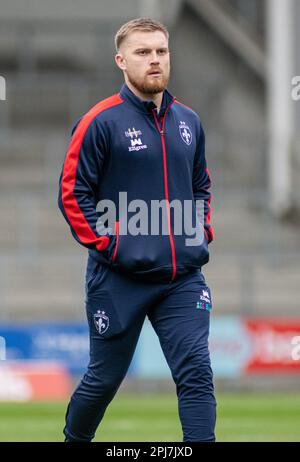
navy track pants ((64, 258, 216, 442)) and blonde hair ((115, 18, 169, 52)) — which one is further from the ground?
blonde hair ((115, 18, 169, 52))

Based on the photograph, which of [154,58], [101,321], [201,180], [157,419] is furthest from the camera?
[157,419]

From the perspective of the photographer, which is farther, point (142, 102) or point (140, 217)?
point (140, 217)

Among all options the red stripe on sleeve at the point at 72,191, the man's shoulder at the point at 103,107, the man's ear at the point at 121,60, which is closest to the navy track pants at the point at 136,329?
the red stripe on sleeve at the point at 72,191

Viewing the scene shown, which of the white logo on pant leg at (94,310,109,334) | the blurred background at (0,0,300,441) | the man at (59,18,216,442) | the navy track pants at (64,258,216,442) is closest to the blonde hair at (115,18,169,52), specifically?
the man at (59,18,216,442)

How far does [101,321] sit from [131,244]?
1.43 feet

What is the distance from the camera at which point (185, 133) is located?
6.91 metres

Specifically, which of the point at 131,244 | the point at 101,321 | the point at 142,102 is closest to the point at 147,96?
the point at 142,102

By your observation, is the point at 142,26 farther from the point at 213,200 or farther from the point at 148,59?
the point at 213,200

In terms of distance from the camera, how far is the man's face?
22.0 feet

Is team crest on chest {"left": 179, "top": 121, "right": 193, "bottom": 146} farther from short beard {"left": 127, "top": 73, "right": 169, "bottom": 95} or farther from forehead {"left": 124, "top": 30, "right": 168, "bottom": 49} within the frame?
forehead {"left": 124, "top": 30, "right": 168, "bottom": 49}

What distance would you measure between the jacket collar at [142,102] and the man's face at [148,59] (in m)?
0.06

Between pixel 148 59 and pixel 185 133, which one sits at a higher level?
pixel 148 59

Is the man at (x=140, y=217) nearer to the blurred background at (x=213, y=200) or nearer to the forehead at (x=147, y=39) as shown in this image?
the forehead at (x=147, y=39)

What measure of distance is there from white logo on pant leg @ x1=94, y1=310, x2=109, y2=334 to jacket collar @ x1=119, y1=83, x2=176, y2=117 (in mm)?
1089
